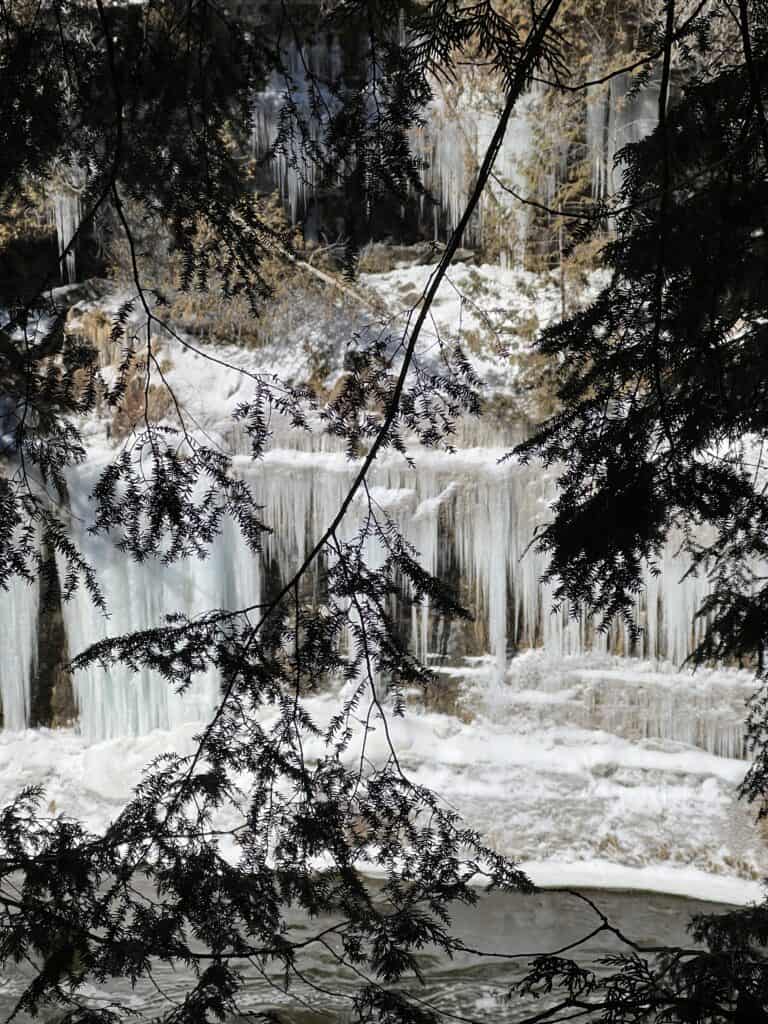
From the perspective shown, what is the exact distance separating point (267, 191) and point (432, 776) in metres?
4.92

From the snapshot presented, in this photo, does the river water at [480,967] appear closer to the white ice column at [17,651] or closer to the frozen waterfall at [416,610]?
the frozen waterfall at [416,610]

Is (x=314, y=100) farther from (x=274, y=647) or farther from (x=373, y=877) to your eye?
(x=373, y=877)

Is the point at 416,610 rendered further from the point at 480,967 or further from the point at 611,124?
the point at 611,124

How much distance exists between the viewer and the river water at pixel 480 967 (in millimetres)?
4520

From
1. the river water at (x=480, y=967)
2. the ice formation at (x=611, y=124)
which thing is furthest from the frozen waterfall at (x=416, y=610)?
the ice formation at (x=611, y=124)

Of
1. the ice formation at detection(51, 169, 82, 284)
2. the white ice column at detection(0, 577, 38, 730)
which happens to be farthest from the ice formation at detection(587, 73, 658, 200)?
the white ice column at detection(0, 577, 38, 730)

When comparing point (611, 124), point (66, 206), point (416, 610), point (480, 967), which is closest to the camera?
point (480, 967)

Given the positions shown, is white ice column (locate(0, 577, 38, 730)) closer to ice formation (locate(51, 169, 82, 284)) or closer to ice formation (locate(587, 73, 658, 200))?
ice formation (locate(51, 169, 82, 284))

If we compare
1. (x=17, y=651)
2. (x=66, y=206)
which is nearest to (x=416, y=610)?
(x=17, y=651)

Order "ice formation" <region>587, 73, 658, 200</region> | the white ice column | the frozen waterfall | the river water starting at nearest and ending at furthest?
the river water
the frozen waterfall
the white ice column
"ice formation" <region>587, 73, 658, 200</region>

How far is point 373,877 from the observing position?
586 cm

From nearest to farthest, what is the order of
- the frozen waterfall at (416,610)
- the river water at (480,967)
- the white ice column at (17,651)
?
the river water at (480,967), the frozen waterfall at (416,610), the white ice column at (17,651)

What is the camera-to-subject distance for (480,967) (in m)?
4.94

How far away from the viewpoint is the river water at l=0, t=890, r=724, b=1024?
452cm
